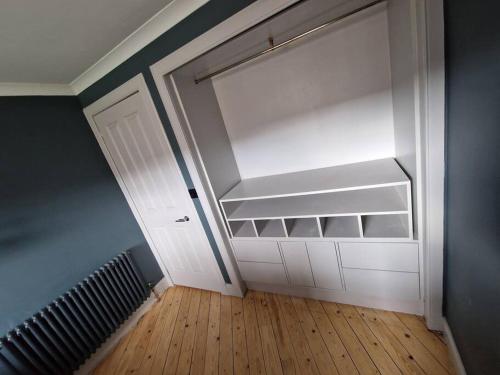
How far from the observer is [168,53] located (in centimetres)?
134

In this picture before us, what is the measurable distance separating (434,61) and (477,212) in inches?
24.1

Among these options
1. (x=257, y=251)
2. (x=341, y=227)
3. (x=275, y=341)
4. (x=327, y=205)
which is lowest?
(x=275, y=341)

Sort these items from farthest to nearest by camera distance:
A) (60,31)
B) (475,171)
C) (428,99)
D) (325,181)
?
(325,181), (60,31), (428,99), (475,171)

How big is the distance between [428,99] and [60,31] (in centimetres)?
190

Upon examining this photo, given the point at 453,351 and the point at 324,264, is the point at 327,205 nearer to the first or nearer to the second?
the point at 324,264

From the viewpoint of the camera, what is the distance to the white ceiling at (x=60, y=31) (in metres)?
0.97

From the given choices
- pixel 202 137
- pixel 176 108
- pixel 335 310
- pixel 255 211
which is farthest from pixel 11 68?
pixel 335 310

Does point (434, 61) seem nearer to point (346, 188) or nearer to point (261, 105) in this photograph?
point (346, 188)

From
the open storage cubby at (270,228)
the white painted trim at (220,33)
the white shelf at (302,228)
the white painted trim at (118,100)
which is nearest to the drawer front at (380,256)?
the white shelf at (302,228)

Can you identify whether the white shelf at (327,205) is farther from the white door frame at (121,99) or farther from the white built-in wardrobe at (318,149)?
the white door frame at (121,99)

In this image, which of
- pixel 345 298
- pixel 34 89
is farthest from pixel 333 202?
pixel 34 89

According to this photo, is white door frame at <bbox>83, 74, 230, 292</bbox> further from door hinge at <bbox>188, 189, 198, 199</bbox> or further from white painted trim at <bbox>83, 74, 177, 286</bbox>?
door hinge at <bbox>188, 189, 198, 199</bbox>

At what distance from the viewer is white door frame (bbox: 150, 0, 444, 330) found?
0.80 meters

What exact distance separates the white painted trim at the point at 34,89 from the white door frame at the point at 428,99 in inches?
38.4
